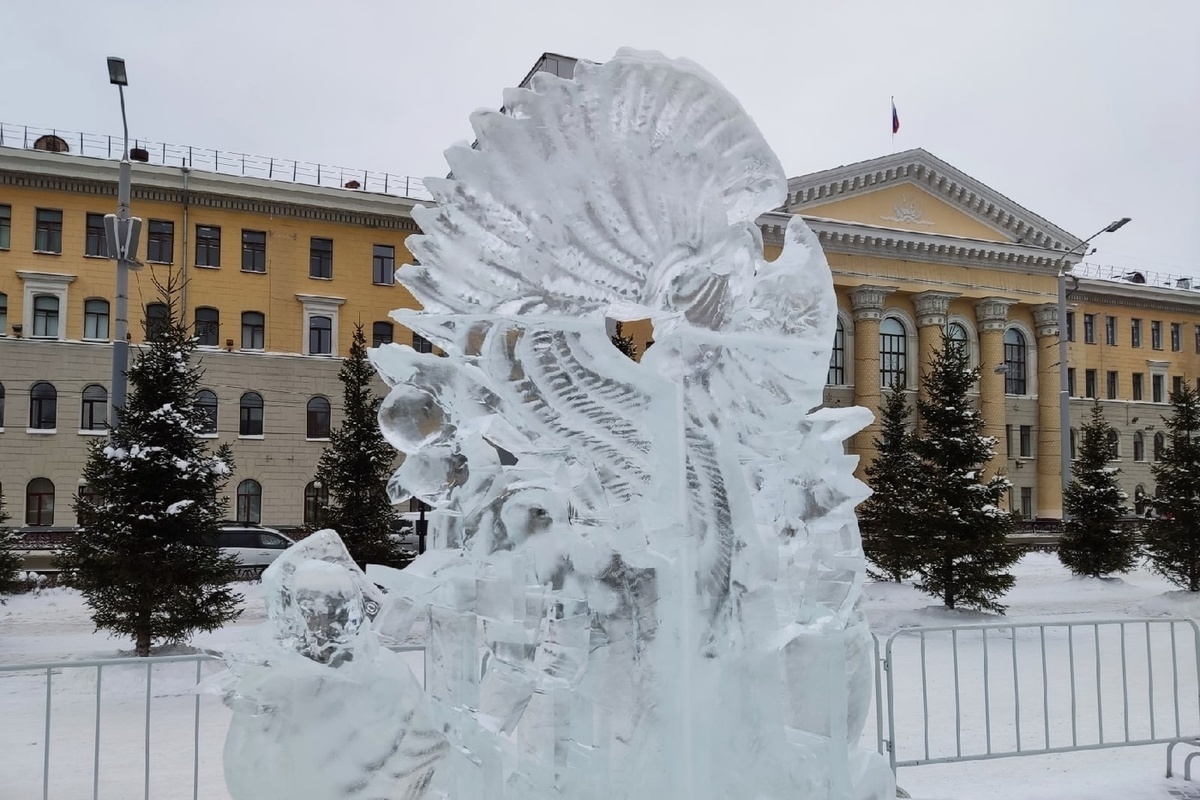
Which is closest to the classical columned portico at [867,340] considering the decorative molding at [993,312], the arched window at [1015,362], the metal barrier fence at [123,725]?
the decorative molding at [993,312]

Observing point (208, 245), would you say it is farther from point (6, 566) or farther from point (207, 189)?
point (6, 566)

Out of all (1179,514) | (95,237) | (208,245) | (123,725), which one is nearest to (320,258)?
(208,245)

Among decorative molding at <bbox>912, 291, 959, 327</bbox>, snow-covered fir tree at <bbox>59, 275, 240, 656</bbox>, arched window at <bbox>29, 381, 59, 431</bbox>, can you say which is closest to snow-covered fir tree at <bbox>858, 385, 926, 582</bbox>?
snow-covered fir tree at <bbox>59, 275, 240, 656</bbox>

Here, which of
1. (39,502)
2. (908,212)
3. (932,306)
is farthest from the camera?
(932,306)

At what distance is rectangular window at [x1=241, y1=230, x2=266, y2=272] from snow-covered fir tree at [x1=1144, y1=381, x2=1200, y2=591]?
21.0 metres

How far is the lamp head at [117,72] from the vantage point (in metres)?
10.7

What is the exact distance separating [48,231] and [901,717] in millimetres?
23067

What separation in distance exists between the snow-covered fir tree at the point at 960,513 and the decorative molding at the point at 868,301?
14672mm

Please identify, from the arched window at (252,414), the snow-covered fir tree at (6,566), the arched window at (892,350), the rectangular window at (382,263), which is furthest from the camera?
the arched window at (892,350)

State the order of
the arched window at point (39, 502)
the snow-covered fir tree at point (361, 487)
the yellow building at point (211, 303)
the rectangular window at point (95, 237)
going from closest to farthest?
1. the snow-covered fir tree at point (361, 487)
2. the arched window at point (39, 502)
3. the yellow building at point (211, 303)
4. the rectangular window at point (95, 237)

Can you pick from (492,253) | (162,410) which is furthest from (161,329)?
(492,253)

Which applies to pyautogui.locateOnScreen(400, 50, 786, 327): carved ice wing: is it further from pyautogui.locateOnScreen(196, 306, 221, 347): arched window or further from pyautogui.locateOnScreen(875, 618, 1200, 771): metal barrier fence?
pyautogui.locateOnScreen(196, 306, 221, 347): arched window

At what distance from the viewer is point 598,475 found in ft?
8.27

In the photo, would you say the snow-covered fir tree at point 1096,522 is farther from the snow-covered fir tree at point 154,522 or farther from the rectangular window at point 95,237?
the rectangular window at point 95,237
